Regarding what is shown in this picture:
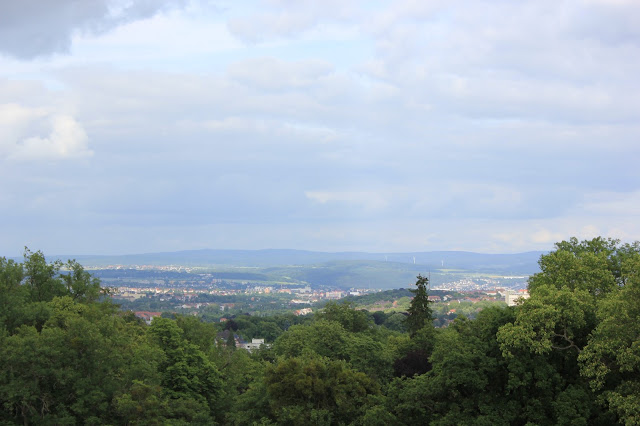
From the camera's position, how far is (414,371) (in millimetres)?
45594

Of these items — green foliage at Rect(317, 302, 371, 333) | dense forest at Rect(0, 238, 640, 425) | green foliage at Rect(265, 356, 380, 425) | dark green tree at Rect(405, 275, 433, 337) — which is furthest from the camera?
green foliage at Rect(317, 302, 371, 333)

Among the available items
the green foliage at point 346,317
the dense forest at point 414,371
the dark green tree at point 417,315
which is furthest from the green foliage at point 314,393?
the green foliage at point 346,317

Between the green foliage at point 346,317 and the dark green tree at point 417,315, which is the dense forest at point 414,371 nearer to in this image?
the dark green tree at point 417,315

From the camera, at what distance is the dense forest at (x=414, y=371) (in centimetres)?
2744

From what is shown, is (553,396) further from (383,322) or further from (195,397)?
(383,322)

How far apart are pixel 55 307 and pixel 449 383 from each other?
25898 millimetres

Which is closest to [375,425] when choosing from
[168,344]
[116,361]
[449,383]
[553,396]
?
[449,383]

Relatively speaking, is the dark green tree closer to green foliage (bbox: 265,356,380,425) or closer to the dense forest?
the dense forest

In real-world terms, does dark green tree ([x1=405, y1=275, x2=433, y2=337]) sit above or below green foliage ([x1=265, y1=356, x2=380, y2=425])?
above

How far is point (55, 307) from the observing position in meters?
41.3

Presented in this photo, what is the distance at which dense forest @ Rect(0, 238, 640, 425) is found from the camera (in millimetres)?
27438

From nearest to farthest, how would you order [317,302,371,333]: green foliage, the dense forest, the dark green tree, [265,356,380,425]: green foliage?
the dense forest → [265,356,380,425]: green foliage → the dark green tree → [317,302,371,333]: green foliage

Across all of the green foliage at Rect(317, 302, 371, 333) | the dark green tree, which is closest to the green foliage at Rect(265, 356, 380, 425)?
the dark green tree

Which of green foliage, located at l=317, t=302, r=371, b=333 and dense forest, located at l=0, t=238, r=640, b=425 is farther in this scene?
green foliage, located at l=317, t=302, r=371, b=333
